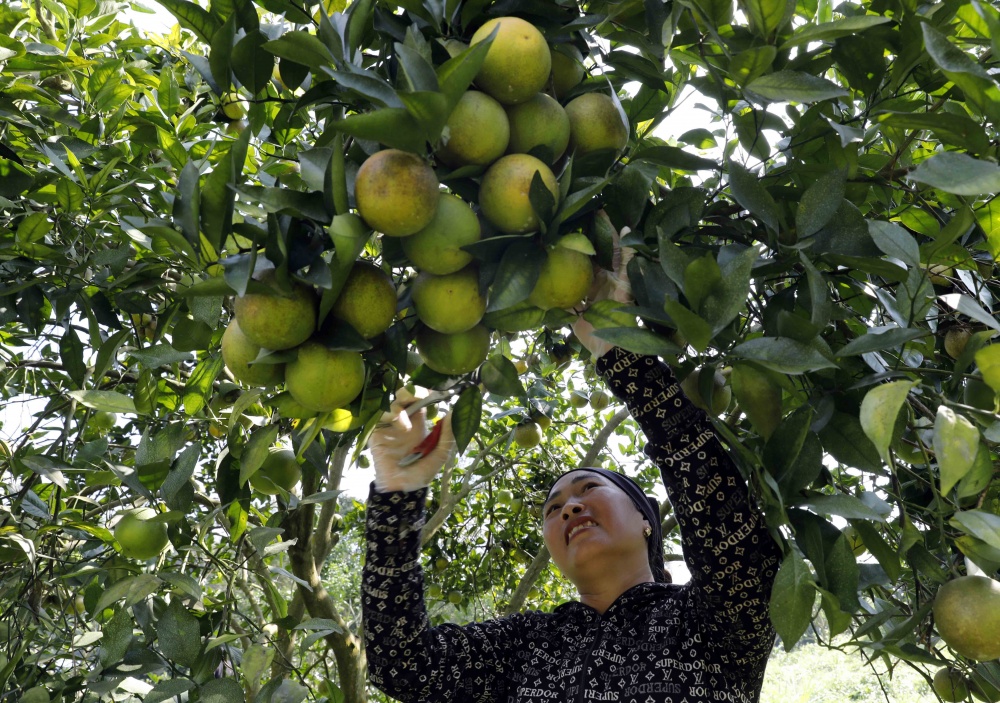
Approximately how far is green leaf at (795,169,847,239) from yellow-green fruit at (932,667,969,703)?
0.88m

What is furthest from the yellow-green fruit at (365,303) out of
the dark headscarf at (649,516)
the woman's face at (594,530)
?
the dark headscarf at (649,516)

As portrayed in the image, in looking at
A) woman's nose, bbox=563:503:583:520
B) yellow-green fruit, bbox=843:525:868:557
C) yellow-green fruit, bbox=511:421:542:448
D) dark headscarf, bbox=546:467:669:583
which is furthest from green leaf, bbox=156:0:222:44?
yellow-green fruit, bbox=511:421:542:448

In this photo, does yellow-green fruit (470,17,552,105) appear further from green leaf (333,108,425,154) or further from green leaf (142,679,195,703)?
green leaf (142,679,195,703)

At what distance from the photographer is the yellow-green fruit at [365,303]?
2.81ft

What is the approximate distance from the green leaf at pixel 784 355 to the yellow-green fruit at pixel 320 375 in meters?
0.40

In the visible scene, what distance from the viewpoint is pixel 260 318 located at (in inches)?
31.9

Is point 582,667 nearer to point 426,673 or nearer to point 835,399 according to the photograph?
point 426,673

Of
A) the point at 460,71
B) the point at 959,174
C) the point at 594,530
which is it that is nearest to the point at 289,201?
the point at 460,71

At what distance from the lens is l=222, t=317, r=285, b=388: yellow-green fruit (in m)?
0.90

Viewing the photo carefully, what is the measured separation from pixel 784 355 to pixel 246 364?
1.85ft

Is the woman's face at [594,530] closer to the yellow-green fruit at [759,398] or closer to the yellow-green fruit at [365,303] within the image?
the yellow-green fruit at [759,398]

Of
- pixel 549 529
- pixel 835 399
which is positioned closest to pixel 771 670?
pixel 549 529

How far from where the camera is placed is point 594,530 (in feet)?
6.56

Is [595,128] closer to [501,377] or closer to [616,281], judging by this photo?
[616,281]
